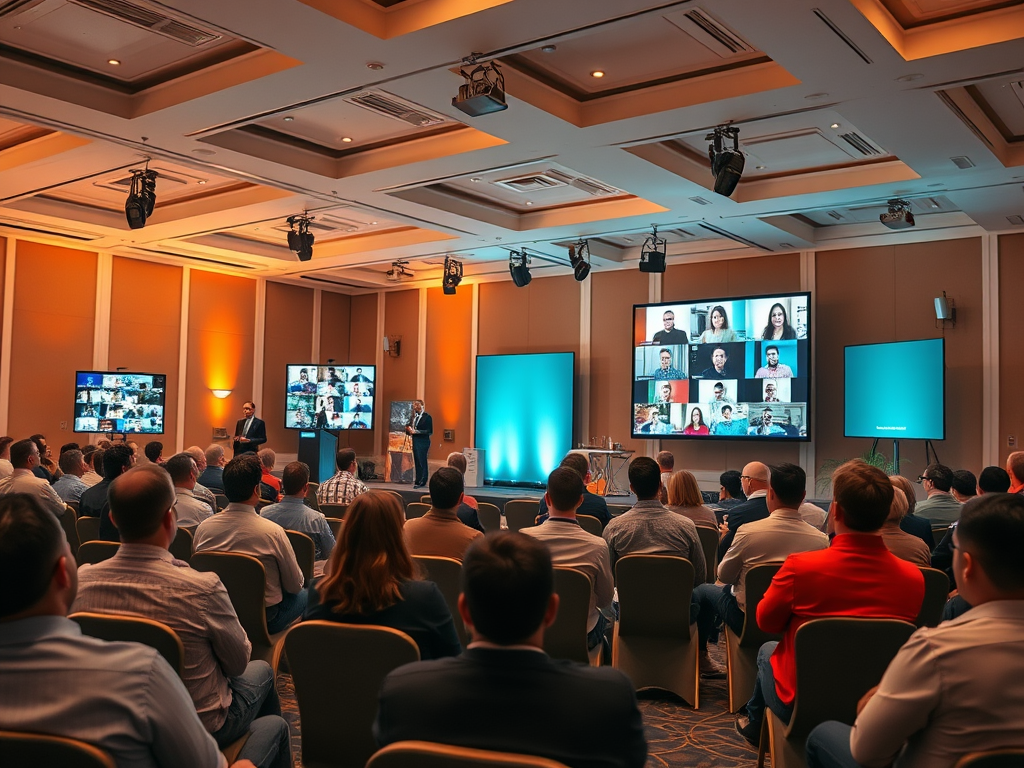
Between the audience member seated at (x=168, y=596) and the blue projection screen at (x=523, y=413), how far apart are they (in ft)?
35.4

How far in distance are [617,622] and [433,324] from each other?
11002mm

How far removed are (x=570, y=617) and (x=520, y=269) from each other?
29.4 feet

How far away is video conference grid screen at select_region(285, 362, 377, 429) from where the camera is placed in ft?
47.0

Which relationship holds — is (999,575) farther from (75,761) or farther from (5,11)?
(5,11)

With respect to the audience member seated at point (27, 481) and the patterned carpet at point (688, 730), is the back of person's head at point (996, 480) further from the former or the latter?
the audience member seated at point (27, 481)

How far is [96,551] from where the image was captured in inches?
166

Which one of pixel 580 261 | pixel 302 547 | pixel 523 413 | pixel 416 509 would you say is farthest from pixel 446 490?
pixel 523 413

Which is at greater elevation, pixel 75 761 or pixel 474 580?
pixel 474 580

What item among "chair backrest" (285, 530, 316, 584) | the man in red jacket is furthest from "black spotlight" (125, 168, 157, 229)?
the man in red jacket

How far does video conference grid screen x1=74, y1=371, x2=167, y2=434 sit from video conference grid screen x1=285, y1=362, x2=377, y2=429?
2276 mm

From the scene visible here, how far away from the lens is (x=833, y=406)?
11.4 m

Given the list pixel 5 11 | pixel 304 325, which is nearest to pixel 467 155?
pixel 5 11

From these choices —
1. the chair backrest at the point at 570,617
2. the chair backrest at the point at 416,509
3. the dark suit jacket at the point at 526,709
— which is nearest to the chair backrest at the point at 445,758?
the dark suit jacket at the point at 526,709

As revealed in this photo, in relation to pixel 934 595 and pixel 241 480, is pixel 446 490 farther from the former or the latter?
pixel 934 595
